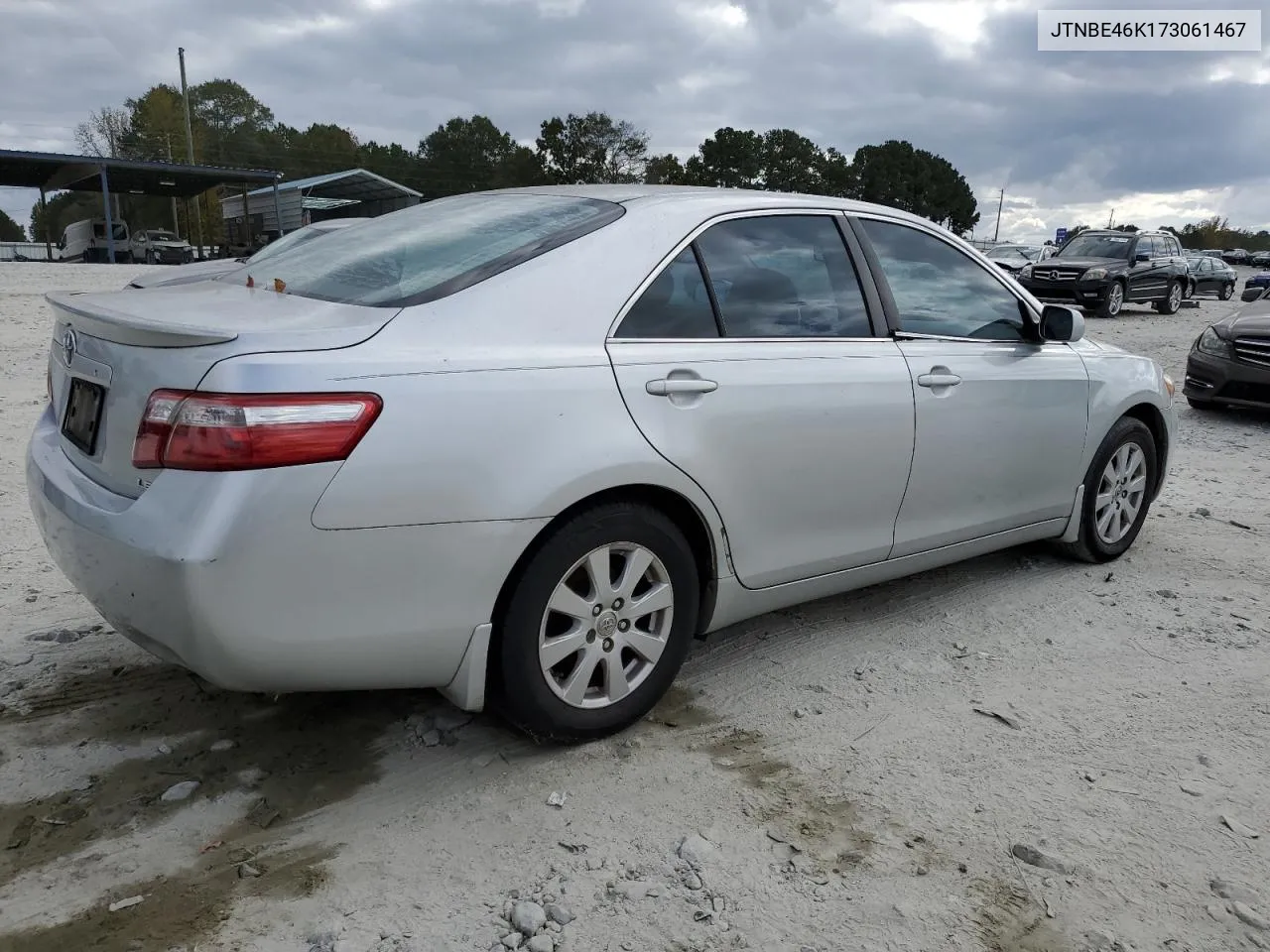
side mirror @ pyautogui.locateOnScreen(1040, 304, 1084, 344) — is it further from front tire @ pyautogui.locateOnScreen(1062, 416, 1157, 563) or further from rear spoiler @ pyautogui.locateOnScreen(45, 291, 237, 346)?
rear spoiler @ pyautogui.locateOnScreen(45, 291, 237, 346)

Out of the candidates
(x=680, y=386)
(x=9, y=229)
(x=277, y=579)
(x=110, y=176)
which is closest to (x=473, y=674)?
(x=277, y=579)

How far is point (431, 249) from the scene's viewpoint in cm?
304

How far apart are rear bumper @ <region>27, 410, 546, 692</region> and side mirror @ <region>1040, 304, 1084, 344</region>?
261cm

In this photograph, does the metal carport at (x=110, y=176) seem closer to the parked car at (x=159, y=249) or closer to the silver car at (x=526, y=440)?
the parked car at (x=159, y=249)

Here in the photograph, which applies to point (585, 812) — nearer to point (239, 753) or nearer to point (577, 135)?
point (239, 753)

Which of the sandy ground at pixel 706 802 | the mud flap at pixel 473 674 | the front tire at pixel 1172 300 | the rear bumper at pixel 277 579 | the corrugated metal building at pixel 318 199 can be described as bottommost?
the sandy ground at pixel 706 802

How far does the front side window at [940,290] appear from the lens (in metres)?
3.75

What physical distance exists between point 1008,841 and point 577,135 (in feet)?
211

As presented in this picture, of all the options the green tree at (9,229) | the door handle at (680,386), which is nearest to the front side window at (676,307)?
the door handle at (680,386)

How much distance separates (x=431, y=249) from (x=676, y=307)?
0.76m

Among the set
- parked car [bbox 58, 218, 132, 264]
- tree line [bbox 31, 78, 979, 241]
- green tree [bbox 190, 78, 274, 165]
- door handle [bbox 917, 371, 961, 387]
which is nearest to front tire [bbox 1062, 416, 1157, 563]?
door handle [bbox 917, 371, 961, 387]

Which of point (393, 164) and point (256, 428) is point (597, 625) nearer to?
point (256, 428)

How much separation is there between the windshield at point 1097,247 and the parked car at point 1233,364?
38.4ft

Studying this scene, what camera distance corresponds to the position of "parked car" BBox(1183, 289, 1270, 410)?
9086 mm
